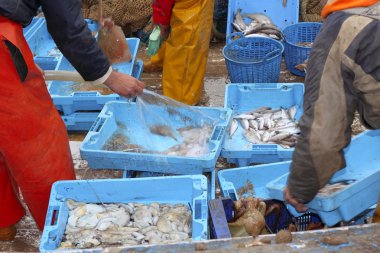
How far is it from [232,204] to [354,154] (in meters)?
1.10

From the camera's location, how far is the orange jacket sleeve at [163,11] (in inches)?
209

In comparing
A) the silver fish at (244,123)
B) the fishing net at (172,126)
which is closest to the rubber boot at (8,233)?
the fishing net at (172,126)

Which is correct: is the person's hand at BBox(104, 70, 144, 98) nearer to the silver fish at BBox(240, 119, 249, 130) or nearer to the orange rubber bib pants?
the silver fish at BBox(240, 119, 249, 130)

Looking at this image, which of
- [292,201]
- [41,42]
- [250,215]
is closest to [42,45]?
[41,42]

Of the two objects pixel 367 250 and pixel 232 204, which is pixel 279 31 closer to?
pixel 232 204

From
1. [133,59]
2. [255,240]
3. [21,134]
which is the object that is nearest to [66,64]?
[133,59]

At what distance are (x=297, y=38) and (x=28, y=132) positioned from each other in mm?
3855

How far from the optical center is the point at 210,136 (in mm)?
4492

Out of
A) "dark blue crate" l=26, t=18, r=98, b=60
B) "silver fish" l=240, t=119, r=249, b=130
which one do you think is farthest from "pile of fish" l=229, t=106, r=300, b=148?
"dark blue crate" l=26, t=18, r=98, b=60

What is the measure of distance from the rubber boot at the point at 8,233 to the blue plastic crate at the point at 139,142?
0.76m

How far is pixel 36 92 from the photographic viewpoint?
3.49 metres

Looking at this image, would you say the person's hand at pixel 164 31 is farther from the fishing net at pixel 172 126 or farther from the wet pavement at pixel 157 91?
the fishing net at pixel 172 126

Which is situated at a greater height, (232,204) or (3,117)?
(3,117)

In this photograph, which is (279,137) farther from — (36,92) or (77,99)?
(36,92)
